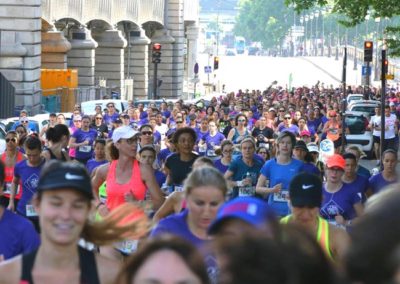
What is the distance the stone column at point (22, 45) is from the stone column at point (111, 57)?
20737 millimetres

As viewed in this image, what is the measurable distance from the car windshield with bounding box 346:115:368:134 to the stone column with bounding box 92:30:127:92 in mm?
30812

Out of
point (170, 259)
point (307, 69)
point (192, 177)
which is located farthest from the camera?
point (307, 69)

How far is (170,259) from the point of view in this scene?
11.6 feet

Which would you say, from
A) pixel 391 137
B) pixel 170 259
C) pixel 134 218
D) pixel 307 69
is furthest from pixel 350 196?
pixel 307 69

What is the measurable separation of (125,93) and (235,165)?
2314 inches

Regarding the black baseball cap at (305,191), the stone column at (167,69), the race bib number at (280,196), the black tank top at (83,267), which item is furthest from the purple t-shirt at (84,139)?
the stone column at (167,69)

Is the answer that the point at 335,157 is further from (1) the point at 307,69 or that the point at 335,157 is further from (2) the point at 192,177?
(1) the point at 307,69

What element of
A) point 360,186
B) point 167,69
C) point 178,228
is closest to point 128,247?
point 360,186

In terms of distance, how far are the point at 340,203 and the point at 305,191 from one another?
431 cm

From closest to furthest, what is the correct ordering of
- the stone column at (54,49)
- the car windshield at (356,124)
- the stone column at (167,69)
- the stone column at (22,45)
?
the car windshield at (356,124) < the stone column at (22,45) < the stone column at (54,49) < the stone column at (167,69)

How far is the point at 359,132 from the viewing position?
1613 inches

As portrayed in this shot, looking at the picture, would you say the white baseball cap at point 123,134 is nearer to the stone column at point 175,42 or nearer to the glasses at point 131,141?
the glasses at point 131,141

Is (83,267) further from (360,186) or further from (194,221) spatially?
(360,186)

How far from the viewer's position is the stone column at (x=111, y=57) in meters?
71.6
